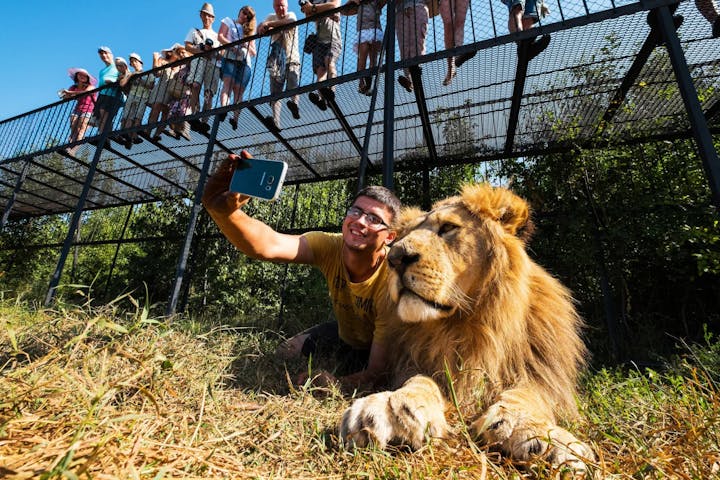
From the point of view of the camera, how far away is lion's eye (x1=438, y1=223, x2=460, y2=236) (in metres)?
1.79

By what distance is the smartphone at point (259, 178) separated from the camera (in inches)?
66.5

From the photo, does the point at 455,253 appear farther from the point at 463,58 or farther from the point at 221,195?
the point at 463,58

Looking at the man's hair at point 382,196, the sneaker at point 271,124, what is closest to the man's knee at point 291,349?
the man's hair at point 382,196

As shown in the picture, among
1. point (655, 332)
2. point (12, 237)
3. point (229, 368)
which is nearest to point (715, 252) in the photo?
point (655, 332)

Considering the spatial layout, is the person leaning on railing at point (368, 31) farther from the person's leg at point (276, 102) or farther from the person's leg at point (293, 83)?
the person's leg at point (276, 102)

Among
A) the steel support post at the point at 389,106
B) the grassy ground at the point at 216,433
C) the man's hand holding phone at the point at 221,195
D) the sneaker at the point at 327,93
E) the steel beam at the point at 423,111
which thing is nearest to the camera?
the grassy ground at the point at 216,433

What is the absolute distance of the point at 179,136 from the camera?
6.27 meters

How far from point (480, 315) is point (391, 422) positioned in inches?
→ 29.4

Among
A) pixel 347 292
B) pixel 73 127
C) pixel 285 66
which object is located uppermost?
pixel 285 66

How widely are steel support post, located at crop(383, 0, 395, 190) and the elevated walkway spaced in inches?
0.5

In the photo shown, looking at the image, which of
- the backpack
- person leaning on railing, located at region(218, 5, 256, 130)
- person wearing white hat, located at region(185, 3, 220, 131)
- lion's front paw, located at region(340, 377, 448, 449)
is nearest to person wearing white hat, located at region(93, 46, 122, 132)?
person wearing white hat, located at region(185, 3, 220, 131)

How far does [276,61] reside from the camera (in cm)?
566

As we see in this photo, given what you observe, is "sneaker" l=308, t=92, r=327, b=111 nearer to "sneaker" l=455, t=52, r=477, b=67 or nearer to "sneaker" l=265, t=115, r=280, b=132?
"sneaker" l=265, t=115, r=280, b=132

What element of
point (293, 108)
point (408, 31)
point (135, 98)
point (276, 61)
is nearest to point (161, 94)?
point (135, 98)
